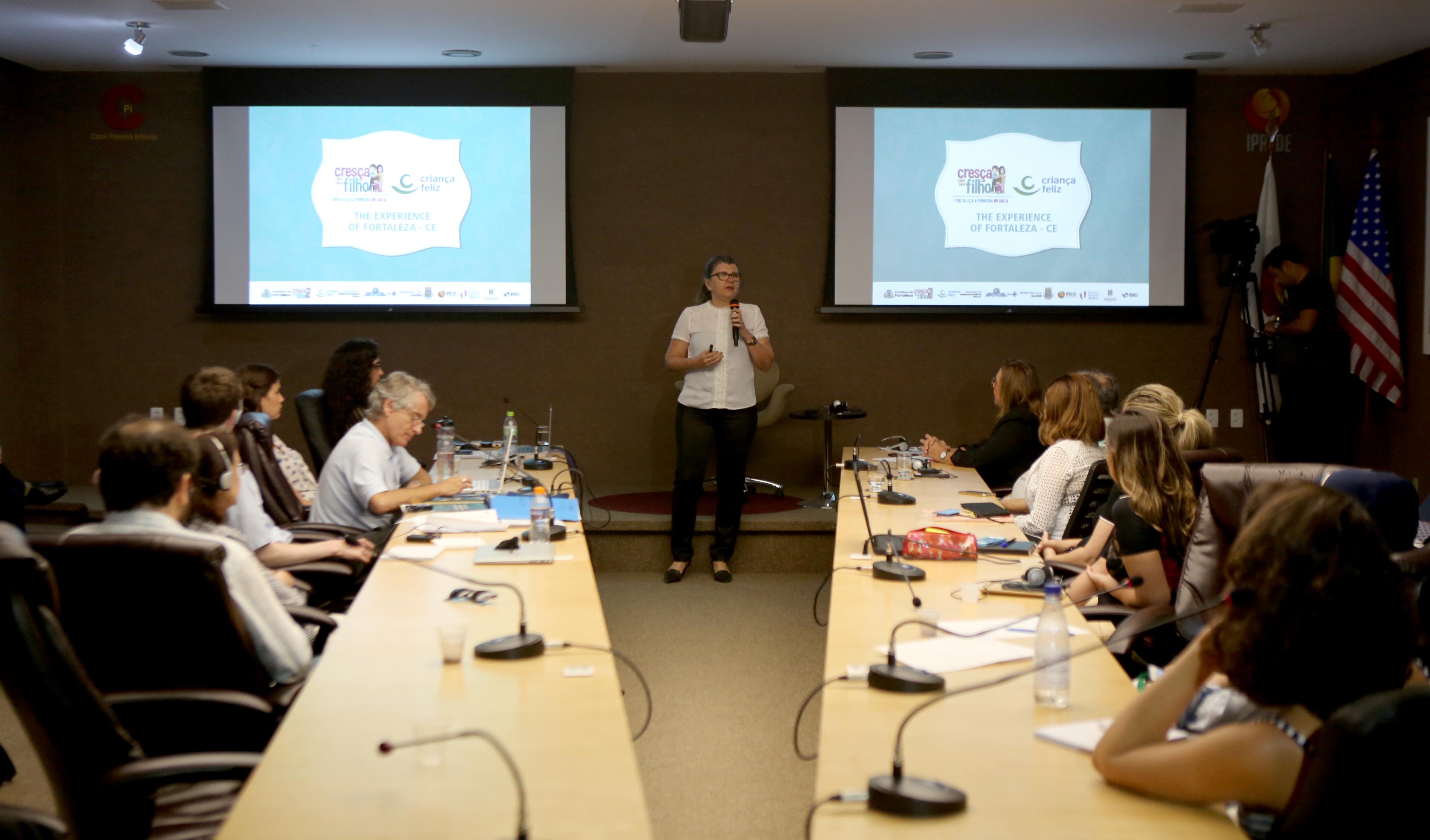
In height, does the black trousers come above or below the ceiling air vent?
below

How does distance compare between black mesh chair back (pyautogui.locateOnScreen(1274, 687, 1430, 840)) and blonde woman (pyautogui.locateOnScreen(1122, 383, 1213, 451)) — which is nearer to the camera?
black mesh chair back (pyautogui.locateOnScreen(1274, 687, 1430, 840))

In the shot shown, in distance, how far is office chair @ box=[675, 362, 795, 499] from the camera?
23.4 feet

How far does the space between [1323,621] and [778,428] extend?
6.05 m

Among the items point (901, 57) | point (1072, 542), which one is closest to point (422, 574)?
point (1072, 542)

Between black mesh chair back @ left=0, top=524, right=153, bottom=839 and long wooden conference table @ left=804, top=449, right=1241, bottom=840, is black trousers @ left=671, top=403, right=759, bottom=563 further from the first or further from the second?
black mesh chair back @ left=0, top=524, right=153, bottom=839

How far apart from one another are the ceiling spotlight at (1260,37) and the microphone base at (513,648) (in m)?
5.50

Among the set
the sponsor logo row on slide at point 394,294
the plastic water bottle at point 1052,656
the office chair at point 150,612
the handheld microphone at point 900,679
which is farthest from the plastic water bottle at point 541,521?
the sponsor logo row on slide at point 394,294

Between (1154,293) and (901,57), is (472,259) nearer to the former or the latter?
(901,57)

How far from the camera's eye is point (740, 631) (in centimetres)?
498

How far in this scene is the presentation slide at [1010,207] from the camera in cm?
721

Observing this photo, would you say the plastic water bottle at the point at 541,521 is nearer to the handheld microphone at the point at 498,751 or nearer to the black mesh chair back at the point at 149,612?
the black mesh chair back at the point at 149,612

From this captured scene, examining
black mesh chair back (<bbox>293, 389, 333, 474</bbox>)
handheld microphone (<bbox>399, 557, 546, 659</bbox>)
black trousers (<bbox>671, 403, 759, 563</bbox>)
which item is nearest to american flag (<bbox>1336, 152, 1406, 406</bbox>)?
black trousers (<bbox>671, 403, 759, 563</bbox>)

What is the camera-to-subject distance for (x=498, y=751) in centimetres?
167

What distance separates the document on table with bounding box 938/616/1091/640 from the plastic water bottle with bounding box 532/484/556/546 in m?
1.31
